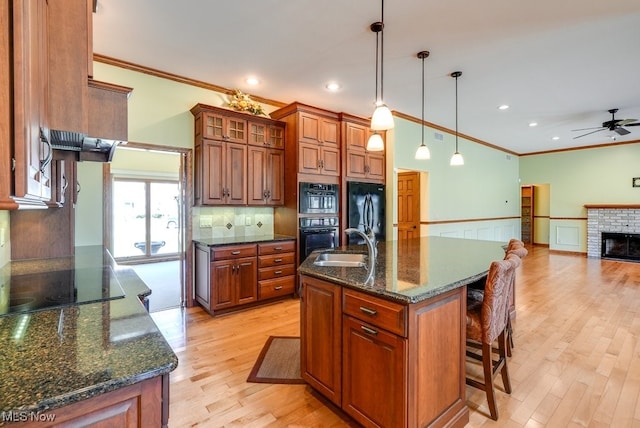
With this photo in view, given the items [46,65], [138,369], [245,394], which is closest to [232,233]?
[245,394]

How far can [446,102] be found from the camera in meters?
4.70

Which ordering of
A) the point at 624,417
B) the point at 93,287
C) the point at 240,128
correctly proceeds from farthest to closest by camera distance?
the point at 240,128, the point at 624,417, the point at 93,287

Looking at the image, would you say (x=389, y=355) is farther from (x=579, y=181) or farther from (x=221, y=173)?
(x=579, y=181)

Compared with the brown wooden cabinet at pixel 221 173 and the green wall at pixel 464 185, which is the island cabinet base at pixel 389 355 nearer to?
the brown wooden cabinet at pixel 221 173

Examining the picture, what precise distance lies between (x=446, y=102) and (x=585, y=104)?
223 centimetres

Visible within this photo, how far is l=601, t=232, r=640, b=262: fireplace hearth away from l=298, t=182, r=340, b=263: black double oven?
7316 millimetres

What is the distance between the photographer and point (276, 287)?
13.5ft

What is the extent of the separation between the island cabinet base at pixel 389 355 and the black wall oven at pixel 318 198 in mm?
2354

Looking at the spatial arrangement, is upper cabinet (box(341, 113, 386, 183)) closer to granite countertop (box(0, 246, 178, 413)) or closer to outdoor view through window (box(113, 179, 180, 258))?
granite countertop (box(0, 246, 178, 413))

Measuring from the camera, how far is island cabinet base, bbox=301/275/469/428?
152 cm

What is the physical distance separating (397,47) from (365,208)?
2445mm

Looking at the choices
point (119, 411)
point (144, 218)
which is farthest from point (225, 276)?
point (144, 218)

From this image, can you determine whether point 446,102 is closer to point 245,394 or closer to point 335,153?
point 335,153

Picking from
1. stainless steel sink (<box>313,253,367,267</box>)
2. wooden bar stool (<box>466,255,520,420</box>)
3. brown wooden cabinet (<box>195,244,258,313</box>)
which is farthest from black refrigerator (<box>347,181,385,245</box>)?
wooden bar stool (<box>466,255,520,420</box>)
